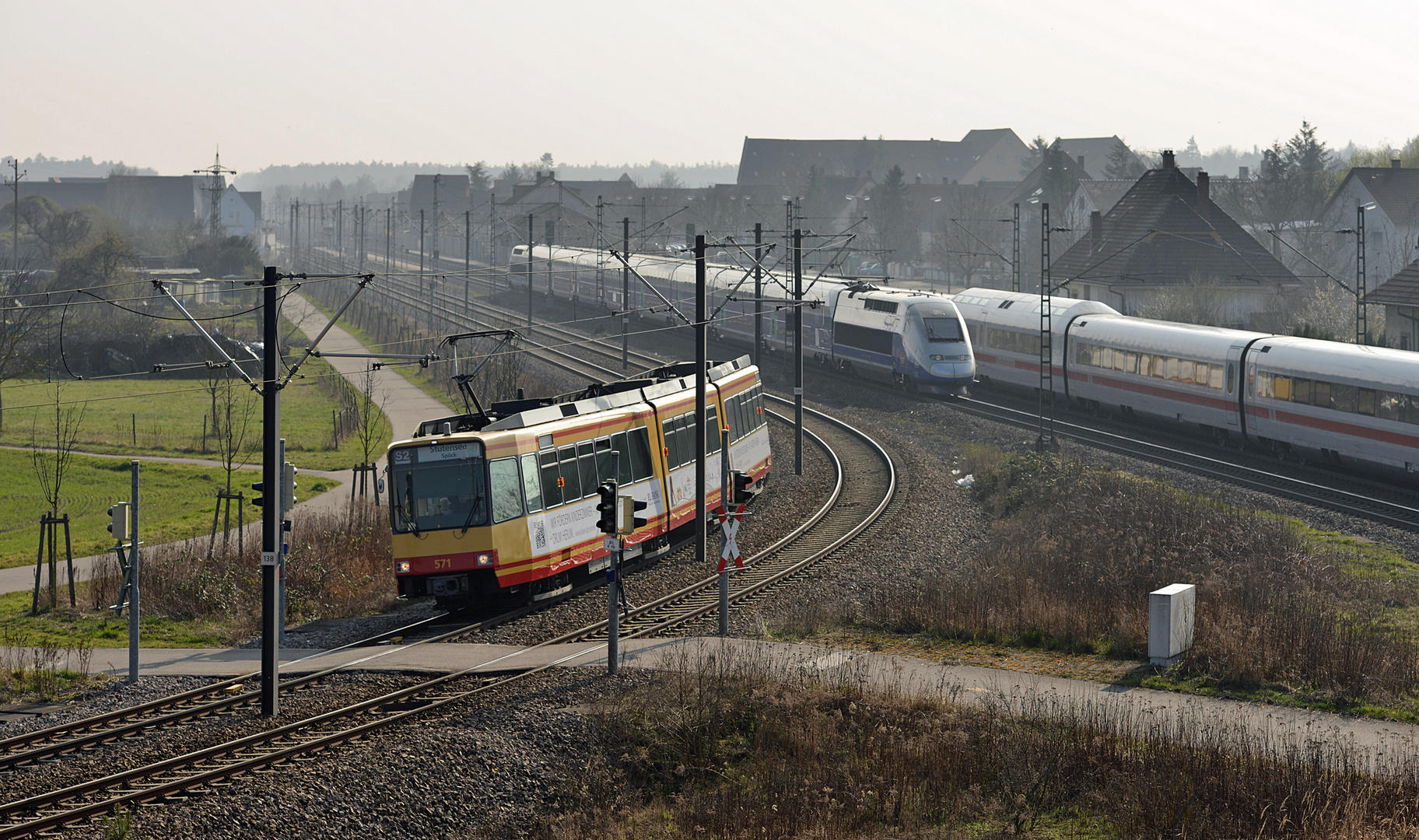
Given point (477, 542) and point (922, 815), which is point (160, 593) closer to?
point (477, 542)

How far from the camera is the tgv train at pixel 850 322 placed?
4322 cm

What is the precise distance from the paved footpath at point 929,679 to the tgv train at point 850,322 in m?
15.1

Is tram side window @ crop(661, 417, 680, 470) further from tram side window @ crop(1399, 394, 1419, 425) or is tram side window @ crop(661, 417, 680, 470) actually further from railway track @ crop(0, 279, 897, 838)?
tram side window @ crop(1399, 394, 1419, 425)

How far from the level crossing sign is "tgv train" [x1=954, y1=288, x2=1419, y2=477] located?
17.2 m

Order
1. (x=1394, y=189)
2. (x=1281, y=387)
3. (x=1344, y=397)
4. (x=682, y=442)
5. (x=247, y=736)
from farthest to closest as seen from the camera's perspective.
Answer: (x=1394, y=189) < (x=1281, y=387) < (x=1344, y=397) < (x=682, y=442) < (x=247, y=736)

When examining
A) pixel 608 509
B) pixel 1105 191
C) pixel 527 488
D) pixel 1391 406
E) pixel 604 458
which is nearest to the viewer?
pixel 608 509

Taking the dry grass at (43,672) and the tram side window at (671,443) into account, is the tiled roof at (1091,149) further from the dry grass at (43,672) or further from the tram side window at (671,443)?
the dry grass at (43,672)

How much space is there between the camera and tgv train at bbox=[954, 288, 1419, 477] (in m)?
28.8

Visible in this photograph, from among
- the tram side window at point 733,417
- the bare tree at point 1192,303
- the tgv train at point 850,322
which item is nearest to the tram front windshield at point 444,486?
the tram side window at point 733,417

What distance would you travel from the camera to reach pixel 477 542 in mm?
19578

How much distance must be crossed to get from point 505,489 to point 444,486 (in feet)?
3.15

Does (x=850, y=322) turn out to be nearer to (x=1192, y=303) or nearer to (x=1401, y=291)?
(x=1192, y=303)

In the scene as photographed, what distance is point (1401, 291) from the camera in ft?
161

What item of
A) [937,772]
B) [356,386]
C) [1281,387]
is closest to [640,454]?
[937,772]
